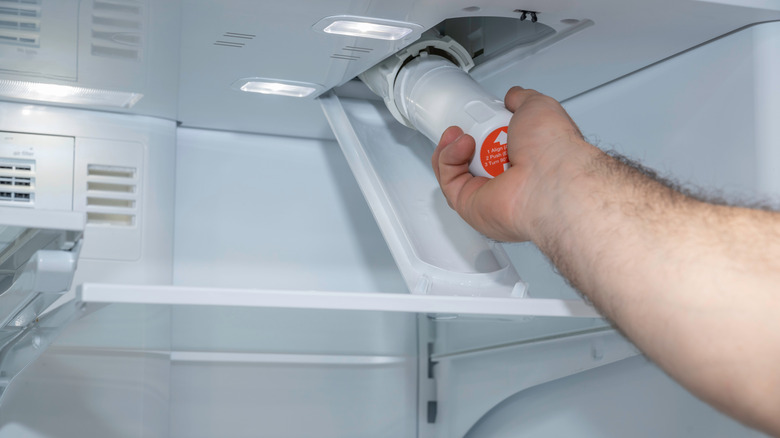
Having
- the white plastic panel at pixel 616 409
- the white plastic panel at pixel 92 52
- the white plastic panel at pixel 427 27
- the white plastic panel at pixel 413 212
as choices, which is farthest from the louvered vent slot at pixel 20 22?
the white plastic panel at pixel 616 409

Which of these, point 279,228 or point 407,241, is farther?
point 279,228

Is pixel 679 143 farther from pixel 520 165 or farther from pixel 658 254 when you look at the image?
pixel 658 254

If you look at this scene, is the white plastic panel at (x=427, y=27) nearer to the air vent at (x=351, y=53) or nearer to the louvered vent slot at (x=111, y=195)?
the air vent at (x=351, y=53)

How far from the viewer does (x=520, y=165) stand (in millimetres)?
734

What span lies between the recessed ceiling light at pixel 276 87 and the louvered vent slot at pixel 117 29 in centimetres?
18

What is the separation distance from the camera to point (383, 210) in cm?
91

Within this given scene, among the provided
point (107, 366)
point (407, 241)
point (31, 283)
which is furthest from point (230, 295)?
point (107, 366)

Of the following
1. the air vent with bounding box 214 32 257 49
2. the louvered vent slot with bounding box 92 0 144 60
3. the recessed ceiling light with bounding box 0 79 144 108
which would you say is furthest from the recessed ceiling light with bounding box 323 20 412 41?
the recessed ceiling light with bounding box 0 79 144 108

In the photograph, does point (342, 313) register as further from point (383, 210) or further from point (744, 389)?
point (744, 389)

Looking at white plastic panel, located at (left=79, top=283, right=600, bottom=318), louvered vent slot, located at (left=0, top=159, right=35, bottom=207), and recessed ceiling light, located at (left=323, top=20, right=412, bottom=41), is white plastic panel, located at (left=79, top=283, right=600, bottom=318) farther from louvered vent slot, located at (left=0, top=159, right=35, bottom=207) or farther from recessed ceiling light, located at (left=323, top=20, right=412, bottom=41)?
louvered vent slot, located at (left=0, top=159, right=35, bottom=207)

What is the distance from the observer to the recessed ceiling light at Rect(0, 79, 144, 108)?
3.41 feet

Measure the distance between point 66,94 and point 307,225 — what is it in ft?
1.57

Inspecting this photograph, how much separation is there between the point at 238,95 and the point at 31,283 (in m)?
0.54

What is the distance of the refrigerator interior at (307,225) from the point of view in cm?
81
